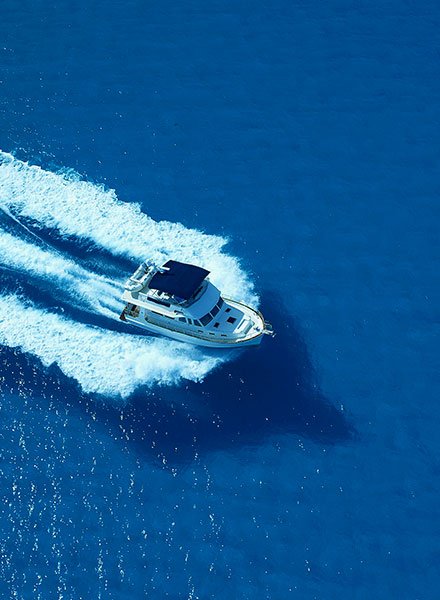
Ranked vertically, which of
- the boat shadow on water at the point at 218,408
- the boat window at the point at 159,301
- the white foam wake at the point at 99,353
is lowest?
the boat shadow on water at the point at 218,408

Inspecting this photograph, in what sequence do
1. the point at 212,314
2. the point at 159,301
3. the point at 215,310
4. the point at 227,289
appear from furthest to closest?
the point at 227,289
the point at 215,310
the point at 212,314
the point at 159,301

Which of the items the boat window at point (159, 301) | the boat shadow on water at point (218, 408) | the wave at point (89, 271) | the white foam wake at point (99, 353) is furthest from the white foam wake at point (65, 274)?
the boat shadow on water at point (218, 408)

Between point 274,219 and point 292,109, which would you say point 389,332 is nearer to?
point 274,219

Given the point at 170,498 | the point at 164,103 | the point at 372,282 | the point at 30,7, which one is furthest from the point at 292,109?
the point at 170,498

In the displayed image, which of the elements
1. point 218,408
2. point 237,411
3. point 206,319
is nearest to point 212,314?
point 206,319

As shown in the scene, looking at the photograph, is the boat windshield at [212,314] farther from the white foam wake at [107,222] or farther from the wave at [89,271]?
the white foam wake at [107,222]

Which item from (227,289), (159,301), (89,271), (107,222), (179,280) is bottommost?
(227,289)

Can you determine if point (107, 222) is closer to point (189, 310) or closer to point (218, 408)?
point (189, 310)
